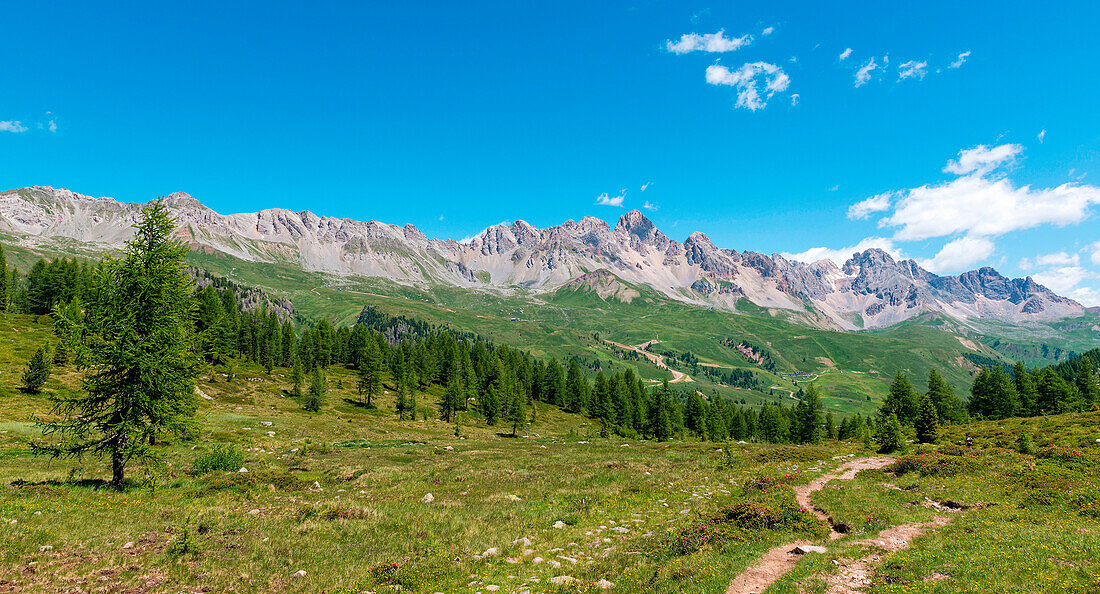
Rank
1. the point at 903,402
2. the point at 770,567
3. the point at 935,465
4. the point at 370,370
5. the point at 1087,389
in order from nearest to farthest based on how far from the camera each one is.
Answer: the point at 770,567, the point at 935,465, the point at 903,402, the point at 1087,389, the point at 370,370

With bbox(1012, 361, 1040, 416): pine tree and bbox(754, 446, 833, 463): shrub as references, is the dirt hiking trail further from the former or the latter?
bbox(1012, 361, 1040, 416): pine tree

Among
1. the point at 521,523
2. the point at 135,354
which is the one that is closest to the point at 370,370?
the point at 135,354

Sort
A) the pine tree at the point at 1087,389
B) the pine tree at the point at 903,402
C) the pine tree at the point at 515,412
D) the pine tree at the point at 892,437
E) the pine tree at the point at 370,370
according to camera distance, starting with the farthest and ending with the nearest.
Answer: the pine tree at the point at 370,370 < the pine tree at the point at 1087,389 < the pine tree at the point at 515,412 < the pine tree at the point at 903,402 < the pine tree at the point at 892,437

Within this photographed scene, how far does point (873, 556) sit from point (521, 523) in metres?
13.7

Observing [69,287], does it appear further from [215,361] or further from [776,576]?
[776,576]

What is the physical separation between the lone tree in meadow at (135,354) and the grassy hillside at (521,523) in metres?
1.82

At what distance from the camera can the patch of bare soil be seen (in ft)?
43.0

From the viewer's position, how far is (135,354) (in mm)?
21422

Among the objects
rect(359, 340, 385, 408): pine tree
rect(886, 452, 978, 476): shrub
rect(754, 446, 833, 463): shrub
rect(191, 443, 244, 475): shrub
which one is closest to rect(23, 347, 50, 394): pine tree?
rect(191, 443, 244, 475): shrub

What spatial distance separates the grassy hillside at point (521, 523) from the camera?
13055mm

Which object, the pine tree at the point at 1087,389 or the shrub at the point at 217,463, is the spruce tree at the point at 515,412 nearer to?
the shrub at the point at 217,463

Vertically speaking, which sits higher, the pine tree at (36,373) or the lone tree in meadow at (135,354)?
the lone tree in meadow at (135,354)

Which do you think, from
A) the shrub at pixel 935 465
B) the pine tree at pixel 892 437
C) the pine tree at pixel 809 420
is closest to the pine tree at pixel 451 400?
the pine tree at pixel 892 437

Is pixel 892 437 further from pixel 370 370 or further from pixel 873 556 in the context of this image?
pixel 370 370
